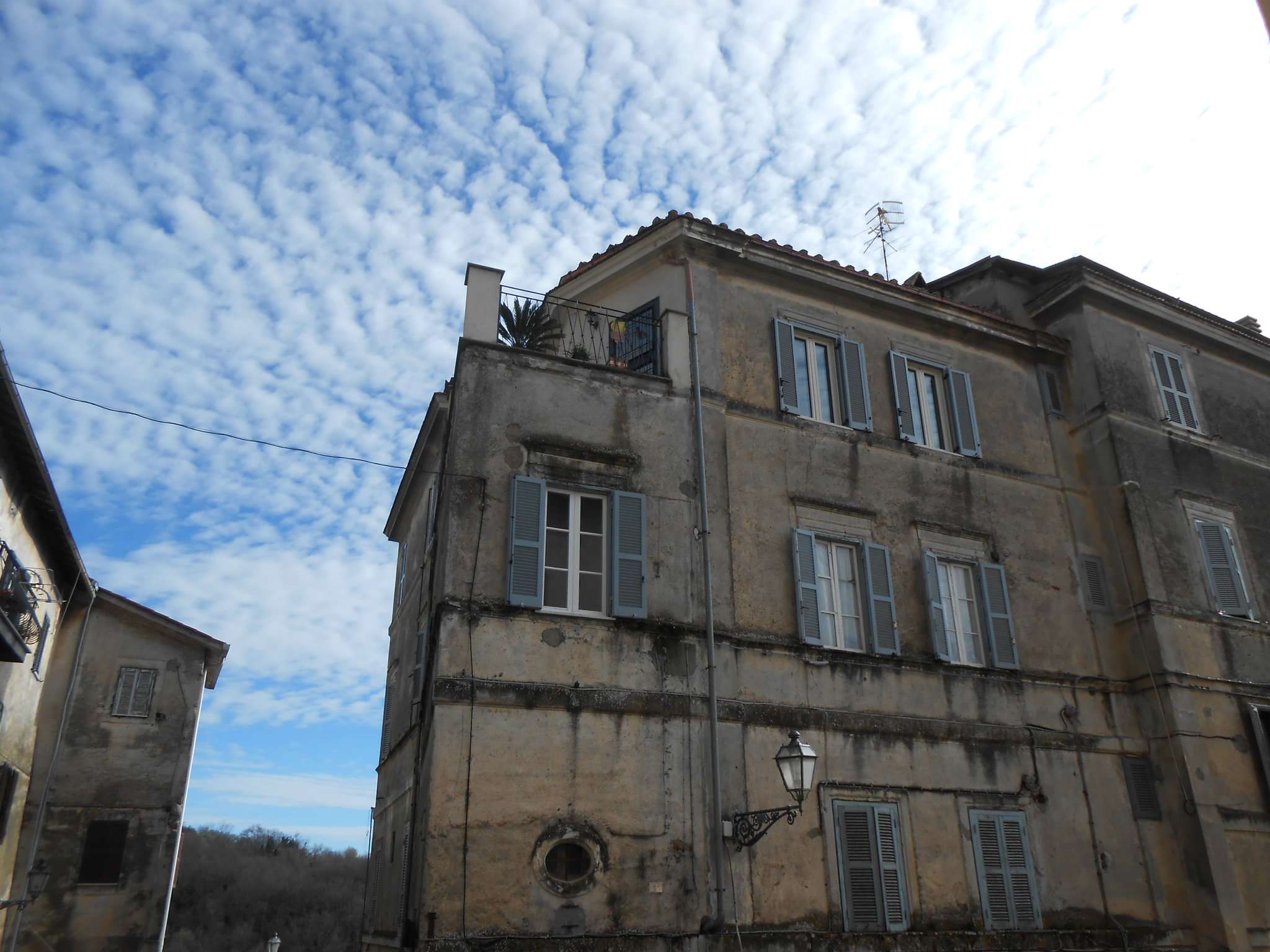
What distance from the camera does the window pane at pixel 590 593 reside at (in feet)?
36.2

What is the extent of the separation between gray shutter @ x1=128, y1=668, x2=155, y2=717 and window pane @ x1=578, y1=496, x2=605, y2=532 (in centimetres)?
1310

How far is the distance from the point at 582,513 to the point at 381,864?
17.8 feet

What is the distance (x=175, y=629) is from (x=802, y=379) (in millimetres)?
14348

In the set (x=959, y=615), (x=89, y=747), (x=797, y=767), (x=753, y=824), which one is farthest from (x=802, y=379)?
(x=89, y=747)

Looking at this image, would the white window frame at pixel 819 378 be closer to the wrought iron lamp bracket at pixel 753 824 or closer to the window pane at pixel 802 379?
the window pane at pixel 802 379

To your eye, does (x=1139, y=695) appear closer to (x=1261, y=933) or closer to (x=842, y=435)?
(x=1261, y=933)

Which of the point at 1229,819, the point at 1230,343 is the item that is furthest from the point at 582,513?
the point at 1230,343

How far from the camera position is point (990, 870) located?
11.7 meters

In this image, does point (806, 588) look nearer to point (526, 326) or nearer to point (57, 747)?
point (526, 326)

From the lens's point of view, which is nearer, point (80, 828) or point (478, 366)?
point (478, 366)

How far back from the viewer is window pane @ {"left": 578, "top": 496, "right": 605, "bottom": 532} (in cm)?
1148

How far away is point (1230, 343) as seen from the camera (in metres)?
17.3

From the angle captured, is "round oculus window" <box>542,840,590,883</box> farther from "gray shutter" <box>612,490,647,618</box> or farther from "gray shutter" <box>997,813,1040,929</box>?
"gray shutter" <box>997,813,1040,929</box>

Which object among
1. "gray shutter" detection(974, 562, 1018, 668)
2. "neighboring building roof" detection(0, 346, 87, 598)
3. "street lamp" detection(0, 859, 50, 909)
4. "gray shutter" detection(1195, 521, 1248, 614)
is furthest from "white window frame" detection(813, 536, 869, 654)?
"street lamp" detection(0, 859, 50, 909)
